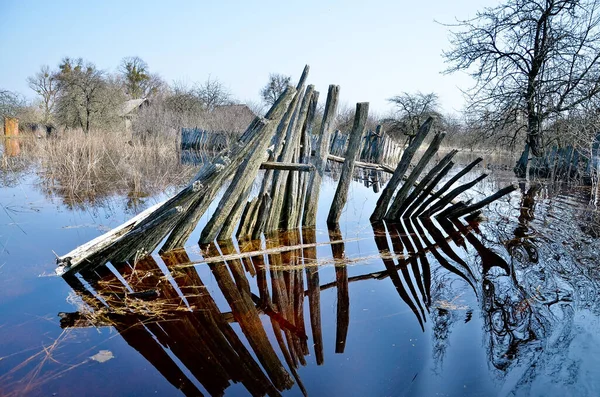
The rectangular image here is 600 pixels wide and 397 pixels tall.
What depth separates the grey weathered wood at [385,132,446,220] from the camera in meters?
5.98

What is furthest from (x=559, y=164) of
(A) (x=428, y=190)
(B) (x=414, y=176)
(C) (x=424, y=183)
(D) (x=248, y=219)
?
(D) (x=248, y=219)

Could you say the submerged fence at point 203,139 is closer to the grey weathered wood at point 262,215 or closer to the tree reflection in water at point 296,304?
the grey weathered wood at point 262,215

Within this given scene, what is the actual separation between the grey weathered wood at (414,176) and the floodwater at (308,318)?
116 cm

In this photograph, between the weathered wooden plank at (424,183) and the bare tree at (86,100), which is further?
the bare tree at (86,100)

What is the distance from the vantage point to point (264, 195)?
4988 millimetres

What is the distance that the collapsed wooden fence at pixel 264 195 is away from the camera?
3906 mm

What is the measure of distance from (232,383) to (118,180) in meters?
8.50

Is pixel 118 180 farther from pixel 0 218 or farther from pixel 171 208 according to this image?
pixel 171 208

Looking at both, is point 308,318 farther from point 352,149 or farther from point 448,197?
point 448,197

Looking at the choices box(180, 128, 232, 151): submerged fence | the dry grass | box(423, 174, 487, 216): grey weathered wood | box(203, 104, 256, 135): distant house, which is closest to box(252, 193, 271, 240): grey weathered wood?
box(423, 174, 487, 216): grey weathered wood

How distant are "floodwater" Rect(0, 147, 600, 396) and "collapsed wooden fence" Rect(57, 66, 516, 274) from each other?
0.70 ft

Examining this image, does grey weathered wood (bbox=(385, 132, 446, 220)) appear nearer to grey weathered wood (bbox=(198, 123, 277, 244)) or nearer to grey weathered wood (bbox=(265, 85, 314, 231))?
grey weathered wood (bbox=(265, 85, 314, 231))

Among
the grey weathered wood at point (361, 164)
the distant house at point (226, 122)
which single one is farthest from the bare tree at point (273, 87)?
the grey weathered wood at point (361, 164)

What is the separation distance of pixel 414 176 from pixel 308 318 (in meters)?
3.74
